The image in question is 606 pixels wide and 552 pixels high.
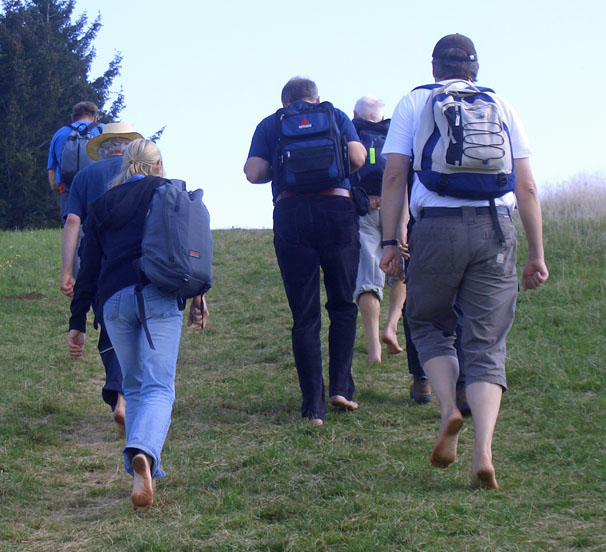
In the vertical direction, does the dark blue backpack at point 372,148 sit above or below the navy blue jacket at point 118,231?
above

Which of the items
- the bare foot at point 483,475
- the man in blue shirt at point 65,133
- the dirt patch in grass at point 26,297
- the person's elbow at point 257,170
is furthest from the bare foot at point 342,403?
the dirt patch in grass at point 26,297

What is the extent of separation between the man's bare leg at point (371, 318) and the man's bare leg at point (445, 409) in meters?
2.77

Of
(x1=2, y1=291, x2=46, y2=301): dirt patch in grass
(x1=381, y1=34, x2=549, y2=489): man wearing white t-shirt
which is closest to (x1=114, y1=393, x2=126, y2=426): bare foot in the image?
(x1=381, y1=34, x2=549, y2=489): man wearing white t-shirt

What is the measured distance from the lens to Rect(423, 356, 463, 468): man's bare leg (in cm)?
408

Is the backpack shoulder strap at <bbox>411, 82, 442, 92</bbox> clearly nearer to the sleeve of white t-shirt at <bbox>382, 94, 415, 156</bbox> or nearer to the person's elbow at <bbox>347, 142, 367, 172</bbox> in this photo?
the sleeve of white t-shirt at <bbox>382, 94, 415, 156</bbox>

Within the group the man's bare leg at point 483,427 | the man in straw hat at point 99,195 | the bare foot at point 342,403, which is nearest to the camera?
the man's bare leg at point 483,427

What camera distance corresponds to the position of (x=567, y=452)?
4.64m

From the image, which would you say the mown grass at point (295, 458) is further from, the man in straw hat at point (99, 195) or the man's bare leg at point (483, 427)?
the man in straw hat at point (99, 195)

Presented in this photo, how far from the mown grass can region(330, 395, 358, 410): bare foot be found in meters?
0.07

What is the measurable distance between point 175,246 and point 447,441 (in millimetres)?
1543

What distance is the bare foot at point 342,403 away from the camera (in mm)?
5648

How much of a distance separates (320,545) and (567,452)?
1691mm

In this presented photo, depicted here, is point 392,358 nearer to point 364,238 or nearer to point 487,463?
point 364,238

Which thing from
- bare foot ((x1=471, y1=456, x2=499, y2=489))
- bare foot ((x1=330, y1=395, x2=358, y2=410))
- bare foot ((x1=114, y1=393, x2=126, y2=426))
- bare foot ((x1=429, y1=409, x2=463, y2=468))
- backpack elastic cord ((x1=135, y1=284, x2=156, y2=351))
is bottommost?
bare foot ((x1=114, y1=393, x2=126, y2=426))
